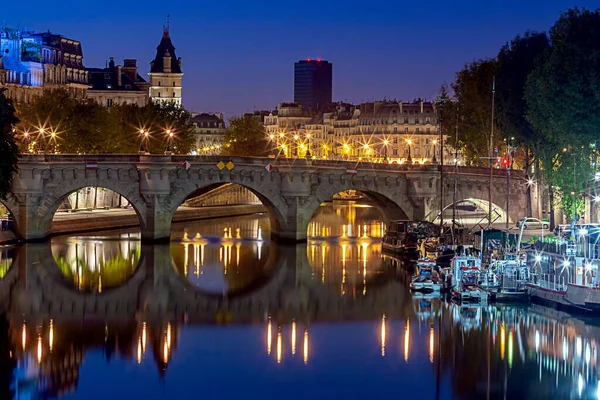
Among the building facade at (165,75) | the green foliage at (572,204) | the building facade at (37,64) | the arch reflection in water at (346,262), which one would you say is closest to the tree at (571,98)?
the green foliage at (572,204)

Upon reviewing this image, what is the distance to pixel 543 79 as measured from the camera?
71.9 m

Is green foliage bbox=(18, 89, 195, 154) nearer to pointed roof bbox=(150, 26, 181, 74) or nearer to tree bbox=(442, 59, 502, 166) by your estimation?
tree bbox=(442, 59, 502, 166)

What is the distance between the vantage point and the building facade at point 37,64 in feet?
454

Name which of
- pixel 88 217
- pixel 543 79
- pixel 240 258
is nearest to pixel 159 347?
pixel 240 258

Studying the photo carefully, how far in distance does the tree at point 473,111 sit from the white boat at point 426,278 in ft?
88.5

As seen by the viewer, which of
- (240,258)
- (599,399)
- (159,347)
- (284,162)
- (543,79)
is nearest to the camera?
(599,399)

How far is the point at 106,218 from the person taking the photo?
93562mm

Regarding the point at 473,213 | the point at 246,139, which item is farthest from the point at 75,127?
the point at 246,139

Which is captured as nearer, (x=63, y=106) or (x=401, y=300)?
(x=401, y=300)

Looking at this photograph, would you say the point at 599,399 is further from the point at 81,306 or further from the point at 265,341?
the point at 81,306

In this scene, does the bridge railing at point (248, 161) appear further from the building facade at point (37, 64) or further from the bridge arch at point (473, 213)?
the building facade at point (37, 64)

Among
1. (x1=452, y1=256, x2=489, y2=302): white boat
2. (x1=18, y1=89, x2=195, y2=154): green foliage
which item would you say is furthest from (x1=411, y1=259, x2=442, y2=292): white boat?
(x1=18, y1=89, x2=195, y2=154): green foliage

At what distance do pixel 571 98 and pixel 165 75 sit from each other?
13037cm

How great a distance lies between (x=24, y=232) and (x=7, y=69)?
6204 cm
